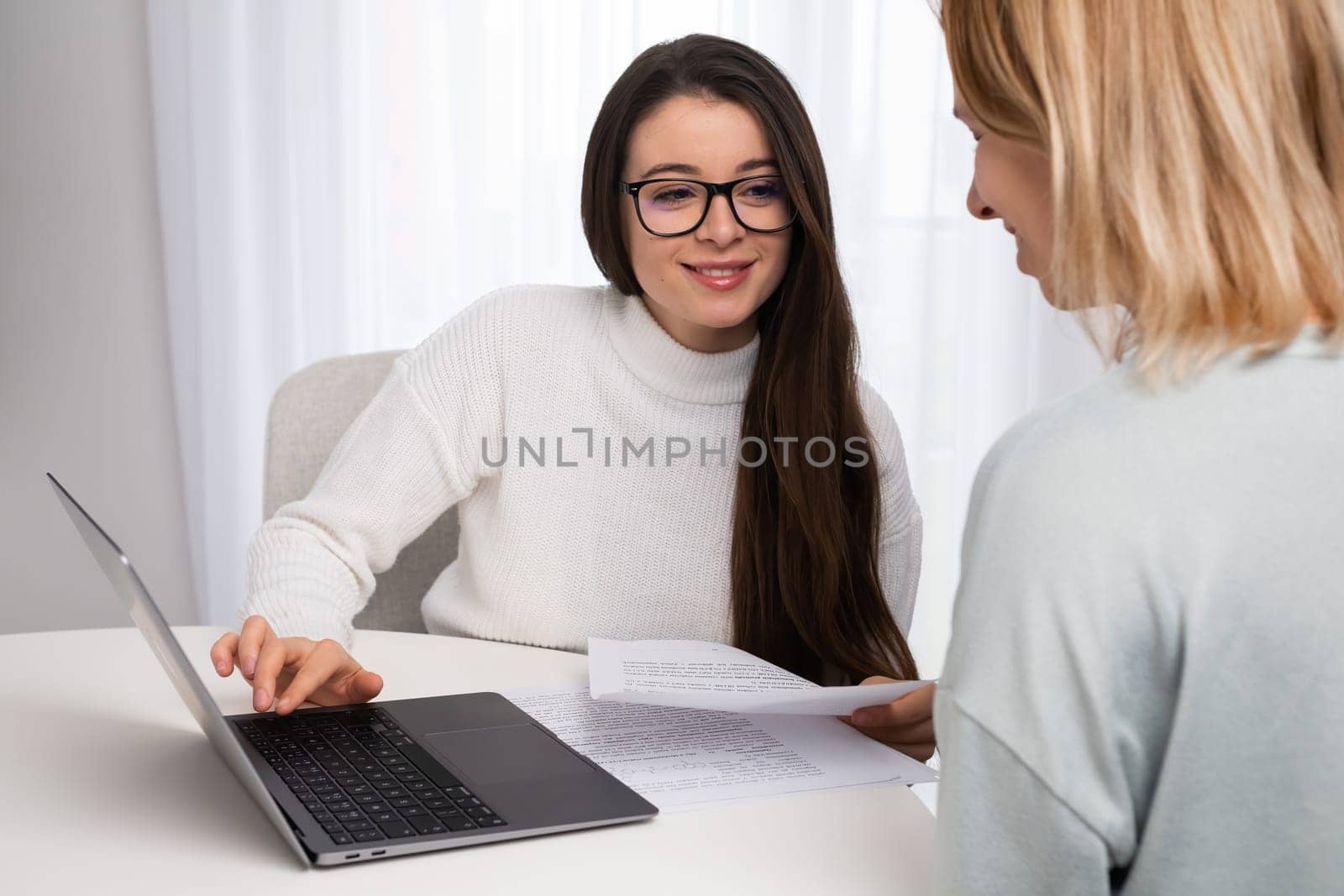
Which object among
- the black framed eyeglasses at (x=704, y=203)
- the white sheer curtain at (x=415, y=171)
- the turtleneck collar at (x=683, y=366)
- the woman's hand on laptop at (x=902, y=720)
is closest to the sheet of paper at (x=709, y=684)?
the woman's hand on laptop at (x=902, y=720)

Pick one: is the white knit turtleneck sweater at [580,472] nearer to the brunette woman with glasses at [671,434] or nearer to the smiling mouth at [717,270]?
the brunette woman with glasses at [671,434]

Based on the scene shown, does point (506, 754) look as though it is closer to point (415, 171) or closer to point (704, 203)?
point (704, 203)

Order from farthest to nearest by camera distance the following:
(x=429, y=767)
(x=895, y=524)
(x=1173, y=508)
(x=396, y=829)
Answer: (x=895, y=524)
(x=429, y=767)
(x=396, y=829)
(x=1173, y=508)

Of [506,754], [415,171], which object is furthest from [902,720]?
[415,171]

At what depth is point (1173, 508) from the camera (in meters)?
0.60

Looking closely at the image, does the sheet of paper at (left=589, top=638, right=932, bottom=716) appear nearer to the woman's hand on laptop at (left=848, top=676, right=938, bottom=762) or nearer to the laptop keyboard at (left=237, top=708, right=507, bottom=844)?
the woman's hand on laptop at (left=848, top=676, right=938, bottom=762)

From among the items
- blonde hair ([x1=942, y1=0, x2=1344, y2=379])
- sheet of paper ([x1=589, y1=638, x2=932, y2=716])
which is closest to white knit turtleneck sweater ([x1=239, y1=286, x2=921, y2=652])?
sheet of paper ([x1=589, y1=638, x2=932, y2=716])

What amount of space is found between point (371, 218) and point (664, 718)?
178cm

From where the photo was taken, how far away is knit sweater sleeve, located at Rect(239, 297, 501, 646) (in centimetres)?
136

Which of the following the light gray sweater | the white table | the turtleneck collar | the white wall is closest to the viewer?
the light gray sweater

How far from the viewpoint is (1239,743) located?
61cm

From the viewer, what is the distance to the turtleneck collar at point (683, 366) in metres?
1.57

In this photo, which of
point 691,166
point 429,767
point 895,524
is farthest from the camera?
point 895,524

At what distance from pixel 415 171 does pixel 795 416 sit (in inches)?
54.2
